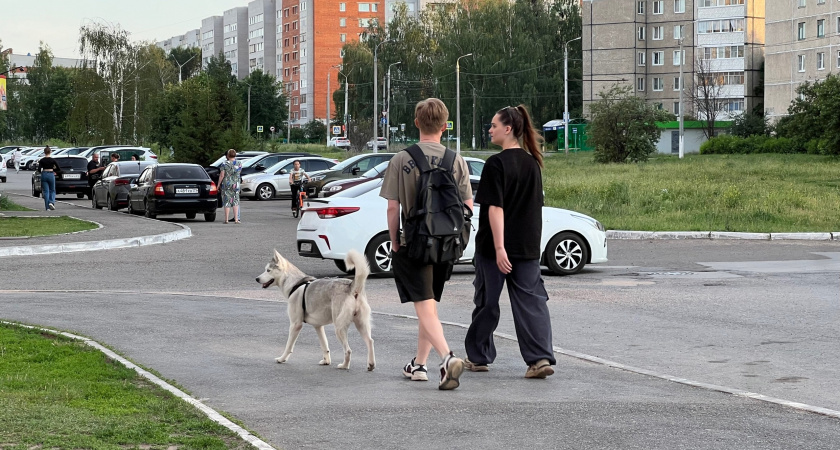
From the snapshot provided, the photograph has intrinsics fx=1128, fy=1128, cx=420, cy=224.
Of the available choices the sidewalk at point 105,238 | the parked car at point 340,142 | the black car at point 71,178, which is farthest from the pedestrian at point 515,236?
the parked car at point 340,142

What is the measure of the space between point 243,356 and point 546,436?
3488 mm

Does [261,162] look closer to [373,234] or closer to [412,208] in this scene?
[373,234]

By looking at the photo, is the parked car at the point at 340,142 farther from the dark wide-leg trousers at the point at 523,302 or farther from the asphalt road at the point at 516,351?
the dark wide-leg trousers at the point at 523,302

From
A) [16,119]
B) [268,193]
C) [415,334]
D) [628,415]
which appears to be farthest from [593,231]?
[16,119]

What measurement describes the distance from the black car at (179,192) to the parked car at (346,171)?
2.92 m

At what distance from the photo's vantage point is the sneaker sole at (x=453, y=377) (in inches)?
289

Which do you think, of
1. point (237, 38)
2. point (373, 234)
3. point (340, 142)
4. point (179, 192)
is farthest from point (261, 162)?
point (237, 38)

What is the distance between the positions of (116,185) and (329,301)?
90.0 ft

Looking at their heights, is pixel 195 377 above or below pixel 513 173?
below

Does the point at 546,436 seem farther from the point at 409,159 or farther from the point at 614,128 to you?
the point at 614,128

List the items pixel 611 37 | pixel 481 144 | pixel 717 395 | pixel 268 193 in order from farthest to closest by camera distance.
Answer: pixel 611 37, pixel 481 144, pixel 268 193, pixel 717 395

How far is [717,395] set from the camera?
7348 millimetres

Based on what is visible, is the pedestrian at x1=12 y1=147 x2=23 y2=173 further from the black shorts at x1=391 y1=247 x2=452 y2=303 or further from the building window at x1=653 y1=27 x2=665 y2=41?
the black shorts at x1=391 y1=247 x2=452 y2=303

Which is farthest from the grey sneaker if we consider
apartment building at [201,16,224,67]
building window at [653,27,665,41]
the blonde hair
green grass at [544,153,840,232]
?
apartment building at [201,16,224,67]
